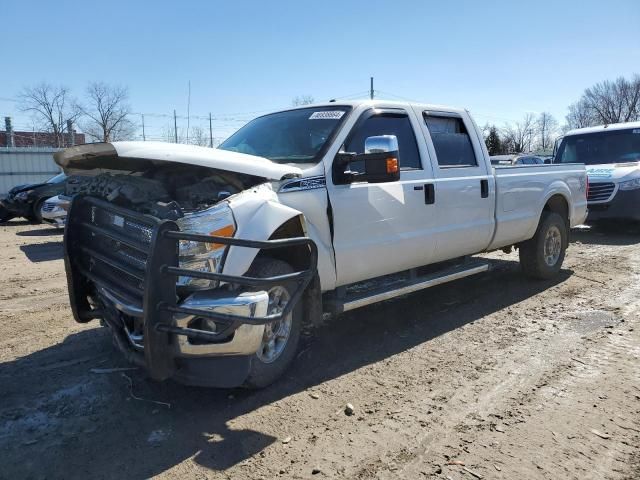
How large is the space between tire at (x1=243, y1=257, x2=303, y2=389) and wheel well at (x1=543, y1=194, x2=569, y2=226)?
182 inches

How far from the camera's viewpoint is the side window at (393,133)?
4.55 metres

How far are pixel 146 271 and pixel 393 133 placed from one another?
9.24 ft

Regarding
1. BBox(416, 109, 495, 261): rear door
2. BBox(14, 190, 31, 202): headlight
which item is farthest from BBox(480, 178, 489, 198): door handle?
BBox(14, 190, 31, 202): headlight

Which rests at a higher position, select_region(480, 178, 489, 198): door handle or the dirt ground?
select_region(480, 178, 489, 198): door handle

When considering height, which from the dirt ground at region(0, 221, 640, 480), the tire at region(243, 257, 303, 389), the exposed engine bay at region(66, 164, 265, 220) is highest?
the exposed engine bay at region(66, 164, 265, 220)

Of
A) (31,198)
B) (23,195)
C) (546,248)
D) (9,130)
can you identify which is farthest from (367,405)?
(9,130)

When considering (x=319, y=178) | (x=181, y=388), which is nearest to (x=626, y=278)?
(x=319, y=178)

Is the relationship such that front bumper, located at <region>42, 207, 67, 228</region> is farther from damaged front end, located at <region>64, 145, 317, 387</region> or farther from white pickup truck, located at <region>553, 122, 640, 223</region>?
white pickup truck, located at <region>553, 122, 640, 223</region>

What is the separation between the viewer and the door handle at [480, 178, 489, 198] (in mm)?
5652

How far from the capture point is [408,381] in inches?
154

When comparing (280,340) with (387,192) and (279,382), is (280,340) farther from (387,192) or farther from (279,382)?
(387,192)

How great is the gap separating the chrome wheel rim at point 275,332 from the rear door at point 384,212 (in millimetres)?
641

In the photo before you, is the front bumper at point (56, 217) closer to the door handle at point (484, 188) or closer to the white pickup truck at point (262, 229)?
the white pickup truck at point (262, 229)

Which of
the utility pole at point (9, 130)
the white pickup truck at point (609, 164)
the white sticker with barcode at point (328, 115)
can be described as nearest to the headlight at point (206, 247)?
the white sticker with barcode at point (328, 115)
